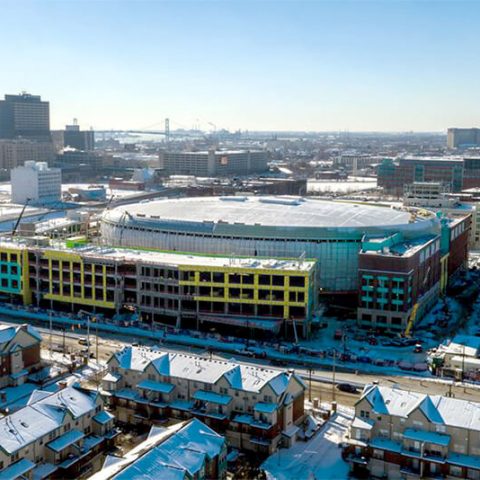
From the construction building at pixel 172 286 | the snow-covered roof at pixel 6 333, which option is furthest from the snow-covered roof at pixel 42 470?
the construction building at pixel 172 286

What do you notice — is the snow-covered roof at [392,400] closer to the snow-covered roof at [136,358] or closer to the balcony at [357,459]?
the balcony at [357,459]

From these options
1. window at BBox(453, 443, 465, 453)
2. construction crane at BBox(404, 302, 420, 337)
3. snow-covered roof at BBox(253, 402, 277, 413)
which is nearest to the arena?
construction crane at BBox(404, 302, 420, 337)

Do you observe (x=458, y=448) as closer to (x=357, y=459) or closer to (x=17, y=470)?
(x=357, y=459)

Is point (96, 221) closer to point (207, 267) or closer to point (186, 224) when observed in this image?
point (186, 224)

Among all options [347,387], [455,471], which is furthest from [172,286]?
[455,471]

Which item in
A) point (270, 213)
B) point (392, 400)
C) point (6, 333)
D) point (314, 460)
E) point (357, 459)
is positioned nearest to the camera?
point (357, 459)

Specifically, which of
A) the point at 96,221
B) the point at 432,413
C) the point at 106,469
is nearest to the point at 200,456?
the point at 106,469
